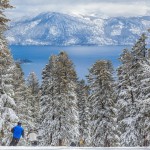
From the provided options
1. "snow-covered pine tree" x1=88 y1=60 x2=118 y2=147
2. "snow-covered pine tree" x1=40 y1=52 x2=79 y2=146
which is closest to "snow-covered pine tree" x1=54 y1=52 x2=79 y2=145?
"snow-covered pine tree" x1=40 y1=52 x2=79 y2=146

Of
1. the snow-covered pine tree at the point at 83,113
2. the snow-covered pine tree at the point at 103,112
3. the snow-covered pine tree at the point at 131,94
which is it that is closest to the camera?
the snow-covered pine tree at the point at 131,94

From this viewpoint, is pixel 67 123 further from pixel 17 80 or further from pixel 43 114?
pixel 17 80

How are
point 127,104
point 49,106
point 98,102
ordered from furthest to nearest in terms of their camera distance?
point 49,106
point 98,102
point 127,104

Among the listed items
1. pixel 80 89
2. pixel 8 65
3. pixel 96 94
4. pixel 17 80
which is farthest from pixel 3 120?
pixel 80 89

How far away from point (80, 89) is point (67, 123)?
13.8 m

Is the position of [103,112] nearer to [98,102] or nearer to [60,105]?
[98,102]

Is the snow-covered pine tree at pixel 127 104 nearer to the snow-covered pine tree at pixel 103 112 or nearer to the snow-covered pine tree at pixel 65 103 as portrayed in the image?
the snow-covered pine tree at pixel 103 112

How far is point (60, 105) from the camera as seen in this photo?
44.3 meters

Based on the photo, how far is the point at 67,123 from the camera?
4491cm

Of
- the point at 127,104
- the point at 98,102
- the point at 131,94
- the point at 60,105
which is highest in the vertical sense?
the point at 131,94

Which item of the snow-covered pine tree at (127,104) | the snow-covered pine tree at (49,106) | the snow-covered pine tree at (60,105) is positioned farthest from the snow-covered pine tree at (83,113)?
the snow-covered pine tree at (127,104)

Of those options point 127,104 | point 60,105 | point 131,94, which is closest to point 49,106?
point 60,105

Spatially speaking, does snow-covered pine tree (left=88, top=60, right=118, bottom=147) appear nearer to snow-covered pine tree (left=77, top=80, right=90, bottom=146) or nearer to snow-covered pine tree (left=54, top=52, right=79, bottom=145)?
snow-covered pine tree (left=54, top=52, right=79, bottom=145)

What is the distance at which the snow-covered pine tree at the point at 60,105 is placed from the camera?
44156 millimetres
